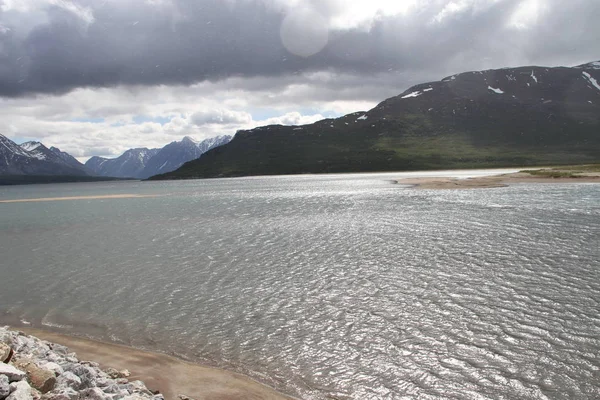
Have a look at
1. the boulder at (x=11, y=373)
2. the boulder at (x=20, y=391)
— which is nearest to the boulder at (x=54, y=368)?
the boulder at (x=11, y=373)

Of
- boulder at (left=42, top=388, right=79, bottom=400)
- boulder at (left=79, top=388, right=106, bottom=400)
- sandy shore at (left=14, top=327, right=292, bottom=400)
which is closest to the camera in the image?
boulder at (left=42, top=388, right=79, bottom=400)

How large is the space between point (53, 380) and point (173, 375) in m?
5.30

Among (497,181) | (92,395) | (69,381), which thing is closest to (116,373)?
(69,381)

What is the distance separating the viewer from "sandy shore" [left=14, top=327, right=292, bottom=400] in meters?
15.9

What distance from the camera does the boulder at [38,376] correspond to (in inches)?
505

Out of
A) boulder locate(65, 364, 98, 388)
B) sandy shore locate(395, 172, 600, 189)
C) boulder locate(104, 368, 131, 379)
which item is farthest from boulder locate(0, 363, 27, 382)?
sandy shore locate(395, 172, 600, 189)

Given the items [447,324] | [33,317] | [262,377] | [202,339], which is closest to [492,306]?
[447,324]

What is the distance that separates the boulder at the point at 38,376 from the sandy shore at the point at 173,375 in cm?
403

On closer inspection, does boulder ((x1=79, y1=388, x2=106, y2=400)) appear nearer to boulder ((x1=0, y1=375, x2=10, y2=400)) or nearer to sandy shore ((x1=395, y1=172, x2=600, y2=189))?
boulder ((x1=0, y1=375, x2=10, y2=400))

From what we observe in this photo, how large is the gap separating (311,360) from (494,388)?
24.0ft

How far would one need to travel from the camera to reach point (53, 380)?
13125mm

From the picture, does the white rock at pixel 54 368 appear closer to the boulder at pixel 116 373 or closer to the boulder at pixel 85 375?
the boulder at pixel 85 375

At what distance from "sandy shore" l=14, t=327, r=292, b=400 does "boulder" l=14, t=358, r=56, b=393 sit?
403cm

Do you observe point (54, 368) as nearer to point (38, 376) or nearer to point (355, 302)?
point (38, 376)
